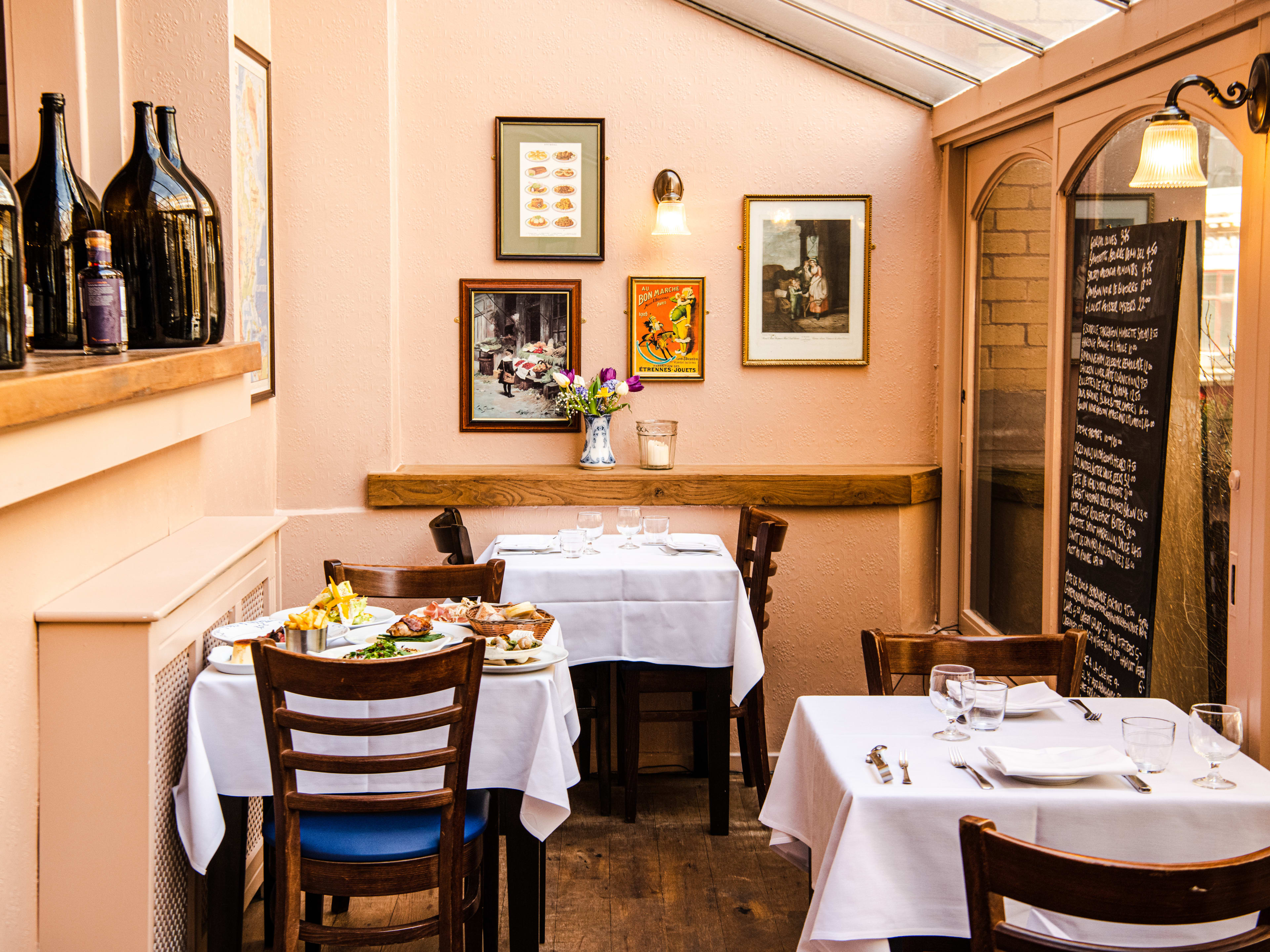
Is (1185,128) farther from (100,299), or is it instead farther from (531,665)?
(100,299)

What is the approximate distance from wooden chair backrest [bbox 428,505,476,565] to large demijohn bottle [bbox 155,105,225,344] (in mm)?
1259

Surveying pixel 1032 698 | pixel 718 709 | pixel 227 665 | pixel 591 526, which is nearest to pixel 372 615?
pixel 227 665

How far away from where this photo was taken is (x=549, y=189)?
14.7 feet

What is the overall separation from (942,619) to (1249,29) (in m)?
2.66

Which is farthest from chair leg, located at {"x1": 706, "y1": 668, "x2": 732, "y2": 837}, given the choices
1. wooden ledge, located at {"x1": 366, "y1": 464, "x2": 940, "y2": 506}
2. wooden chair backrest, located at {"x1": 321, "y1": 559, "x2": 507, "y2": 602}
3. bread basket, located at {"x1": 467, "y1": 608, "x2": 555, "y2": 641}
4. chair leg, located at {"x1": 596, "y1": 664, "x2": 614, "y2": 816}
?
bread basket, located at {"x1": 467, "y1": 608, "x2": 555, "y2": 641}

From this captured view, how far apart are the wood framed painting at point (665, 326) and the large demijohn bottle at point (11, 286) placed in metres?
2.98

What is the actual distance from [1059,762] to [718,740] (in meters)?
1.80

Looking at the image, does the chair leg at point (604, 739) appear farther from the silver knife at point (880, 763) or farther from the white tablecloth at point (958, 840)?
the white tablecloth at point (958, 840)

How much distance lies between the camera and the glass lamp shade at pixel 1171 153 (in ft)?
7.99

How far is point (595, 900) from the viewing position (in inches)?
129

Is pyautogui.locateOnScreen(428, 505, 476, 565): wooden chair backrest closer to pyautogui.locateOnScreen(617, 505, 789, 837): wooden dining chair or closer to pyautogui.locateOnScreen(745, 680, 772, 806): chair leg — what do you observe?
pyautogui.locateOnScreen(617, 505, 789, 837): wooden dining chair

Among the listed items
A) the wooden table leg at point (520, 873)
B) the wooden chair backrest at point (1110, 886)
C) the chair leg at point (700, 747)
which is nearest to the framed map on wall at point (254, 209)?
the wooden table leg at point (520, 873)

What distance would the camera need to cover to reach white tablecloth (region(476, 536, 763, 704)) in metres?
3.76

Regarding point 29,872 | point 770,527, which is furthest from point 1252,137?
point 29,872
